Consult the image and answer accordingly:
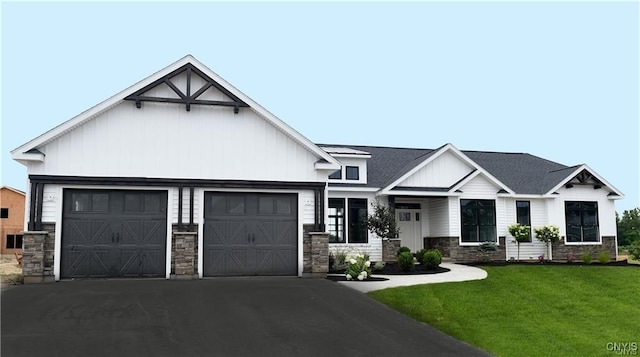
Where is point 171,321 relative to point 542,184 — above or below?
below

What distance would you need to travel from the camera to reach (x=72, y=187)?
52.7ft

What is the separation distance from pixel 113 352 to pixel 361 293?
23.3 feet

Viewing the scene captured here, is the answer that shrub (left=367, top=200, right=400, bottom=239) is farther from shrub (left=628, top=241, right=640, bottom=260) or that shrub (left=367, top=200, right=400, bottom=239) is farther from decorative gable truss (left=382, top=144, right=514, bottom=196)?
shrub (left=628, top=241, right=640, bottom=260)

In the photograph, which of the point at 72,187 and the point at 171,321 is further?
the point at 72,187

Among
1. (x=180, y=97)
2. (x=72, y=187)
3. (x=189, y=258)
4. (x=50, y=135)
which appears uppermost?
(x=180, y=97)

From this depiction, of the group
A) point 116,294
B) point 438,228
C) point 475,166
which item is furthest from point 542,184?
point 116,294

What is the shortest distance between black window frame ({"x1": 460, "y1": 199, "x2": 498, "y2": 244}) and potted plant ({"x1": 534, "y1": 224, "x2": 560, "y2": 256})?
6.63 ft

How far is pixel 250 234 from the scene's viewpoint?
56.3 ft

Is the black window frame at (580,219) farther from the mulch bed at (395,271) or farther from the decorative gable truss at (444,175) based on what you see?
the mulch bed at (395,271)

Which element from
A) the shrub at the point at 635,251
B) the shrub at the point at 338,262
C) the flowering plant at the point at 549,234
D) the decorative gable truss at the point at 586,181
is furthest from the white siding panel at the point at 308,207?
the shrub at the point at 635,251

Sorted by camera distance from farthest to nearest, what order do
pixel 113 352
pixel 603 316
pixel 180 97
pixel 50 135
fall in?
pixel 180 97 → pixel 50 135 → pixel 603 316 → pixel 113 352

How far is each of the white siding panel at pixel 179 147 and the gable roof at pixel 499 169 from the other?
228 inches

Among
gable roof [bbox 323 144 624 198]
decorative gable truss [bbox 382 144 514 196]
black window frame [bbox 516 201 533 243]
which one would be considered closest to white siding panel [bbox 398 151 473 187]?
decorative gable truss [bbox 382 144 514 196]

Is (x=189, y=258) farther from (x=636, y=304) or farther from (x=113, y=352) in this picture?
(x=636, y=304)
